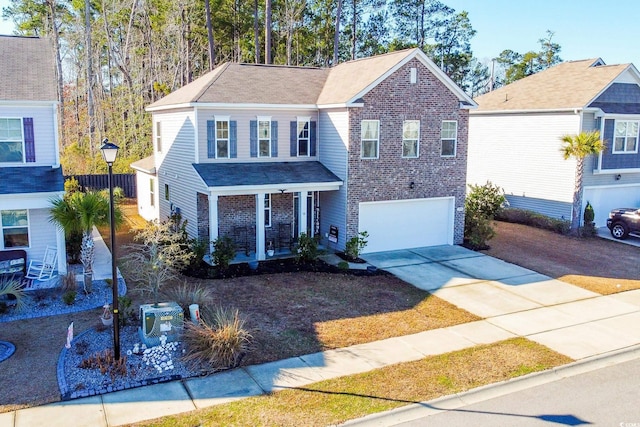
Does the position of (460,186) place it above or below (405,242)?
above

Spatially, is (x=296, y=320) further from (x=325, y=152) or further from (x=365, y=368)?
(x=325, y=152)

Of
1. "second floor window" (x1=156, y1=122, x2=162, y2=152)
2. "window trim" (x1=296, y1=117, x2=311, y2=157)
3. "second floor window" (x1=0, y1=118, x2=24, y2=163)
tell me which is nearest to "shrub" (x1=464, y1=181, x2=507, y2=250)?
"window trim" (x1=296, y1=117, x2=311, y2=157)

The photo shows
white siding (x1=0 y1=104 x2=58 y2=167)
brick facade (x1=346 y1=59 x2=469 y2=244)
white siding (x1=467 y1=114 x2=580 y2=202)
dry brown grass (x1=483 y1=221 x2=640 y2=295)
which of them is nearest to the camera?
white siding (x1=0 y1=104 x2=58 y2=167)

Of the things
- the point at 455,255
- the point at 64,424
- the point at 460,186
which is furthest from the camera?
the point at 460,186

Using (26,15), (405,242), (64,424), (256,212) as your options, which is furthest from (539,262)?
(26,15)

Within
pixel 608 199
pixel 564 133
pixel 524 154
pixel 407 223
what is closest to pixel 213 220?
pixel 407 223

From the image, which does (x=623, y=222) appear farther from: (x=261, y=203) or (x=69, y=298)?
(x=69, y=298)

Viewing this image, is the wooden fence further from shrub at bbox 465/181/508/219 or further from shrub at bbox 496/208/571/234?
shrub at bbox 496/208/571/234
